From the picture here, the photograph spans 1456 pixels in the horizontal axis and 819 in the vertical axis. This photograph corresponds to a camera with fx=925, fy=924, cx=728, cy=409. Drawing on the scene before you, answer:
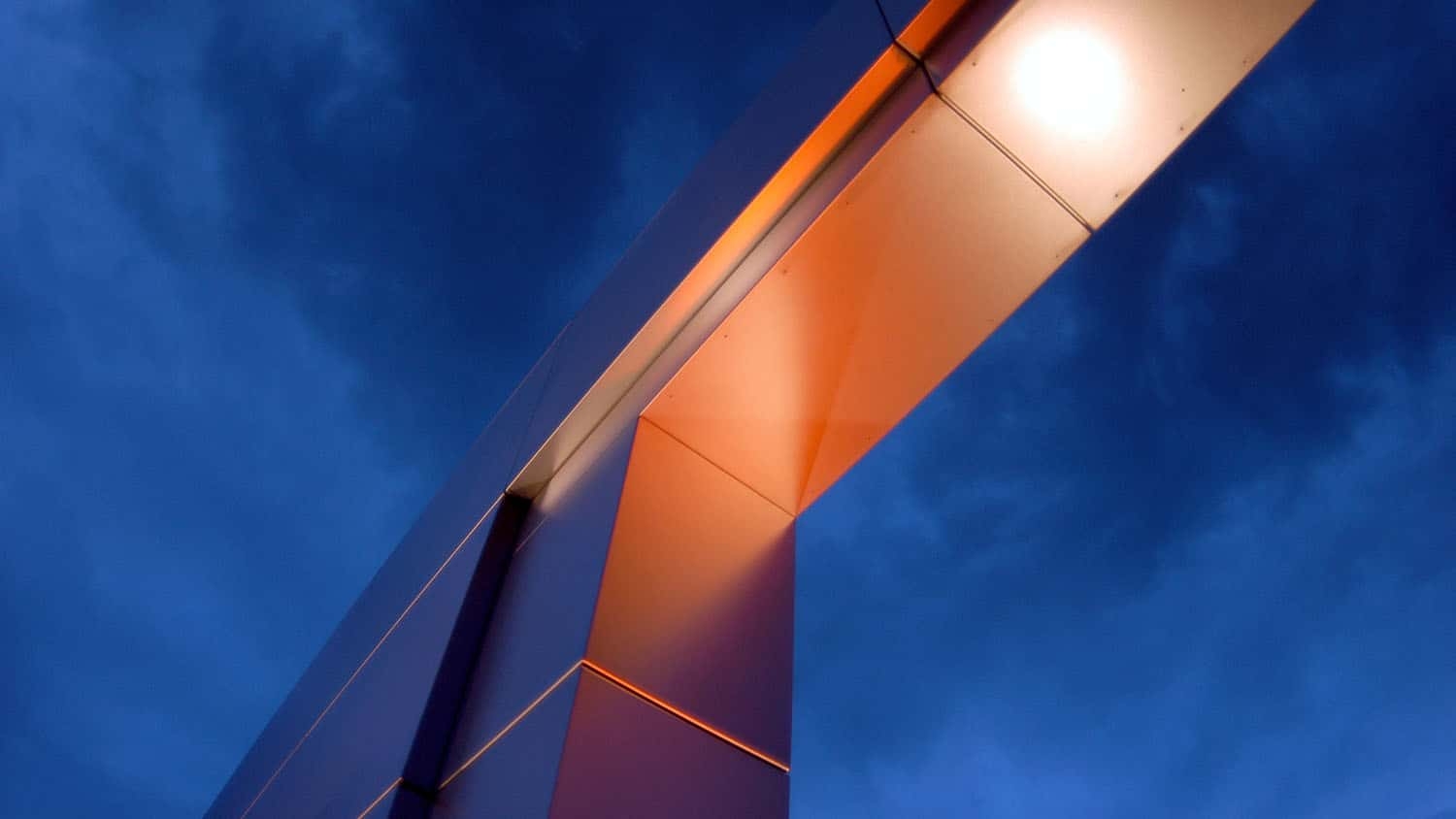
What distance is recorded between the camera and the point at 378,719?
160 inches

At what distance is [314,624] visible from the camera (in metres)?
74.2

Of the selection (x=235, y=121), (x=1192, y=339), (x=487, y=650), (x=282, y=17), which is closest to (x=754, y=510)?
(x=487, y=650)

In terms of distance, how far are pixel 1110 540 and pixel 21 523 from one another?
61204mm

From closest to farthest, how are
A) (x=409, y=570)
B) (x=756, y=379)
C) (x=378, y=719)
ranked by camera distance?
(x=756, y=379)
(x=378, y=719)
(x=409, y=570)

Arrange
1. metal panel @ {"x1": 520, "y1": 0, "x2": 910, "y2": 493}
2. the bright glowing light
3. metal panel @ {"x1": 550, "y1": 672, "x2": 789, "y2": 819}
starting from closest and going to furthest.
→ metal panel @ {"x1": 550, "y1": 672, "x2": 789, "y2": 819}, the bright glowing light, metal panel @ {"x1": 520, "y1": 0, "x2": 910, "y2": 493}

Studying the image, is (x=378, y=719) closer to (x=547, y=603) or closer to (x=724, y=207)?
(x=547, y=603)

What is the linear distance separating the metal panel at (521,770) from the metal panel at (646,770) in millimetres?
49

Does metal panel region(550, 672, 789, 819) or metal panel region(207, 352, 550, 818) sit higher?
metal panel region(207, 352, 550, 818)

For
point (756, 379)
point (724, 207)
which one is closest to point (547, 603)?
point (756, 379)

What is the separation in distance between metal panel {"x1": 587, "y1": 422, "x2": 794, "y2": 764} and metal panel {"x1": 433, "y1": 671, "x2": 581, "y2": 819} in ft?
0.69

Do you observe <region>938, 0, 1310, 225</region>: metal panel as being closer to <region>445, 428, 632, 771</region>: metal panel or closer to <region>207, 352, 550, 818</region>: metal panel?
<region>445, 428, 632, 771</region>: metal panel

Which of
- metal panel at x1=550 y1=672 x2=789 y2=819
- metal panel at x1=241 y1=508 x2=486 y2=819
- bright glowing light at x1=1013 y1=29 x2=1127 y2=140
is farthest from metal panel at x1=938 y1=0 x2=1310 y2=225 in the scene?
metal panel at x1=241 y1=508 x2=486 y2=819

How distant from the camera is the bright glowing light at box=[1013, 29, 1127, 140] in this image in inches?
110

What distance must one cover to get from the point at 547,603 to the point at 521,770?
809 mm
